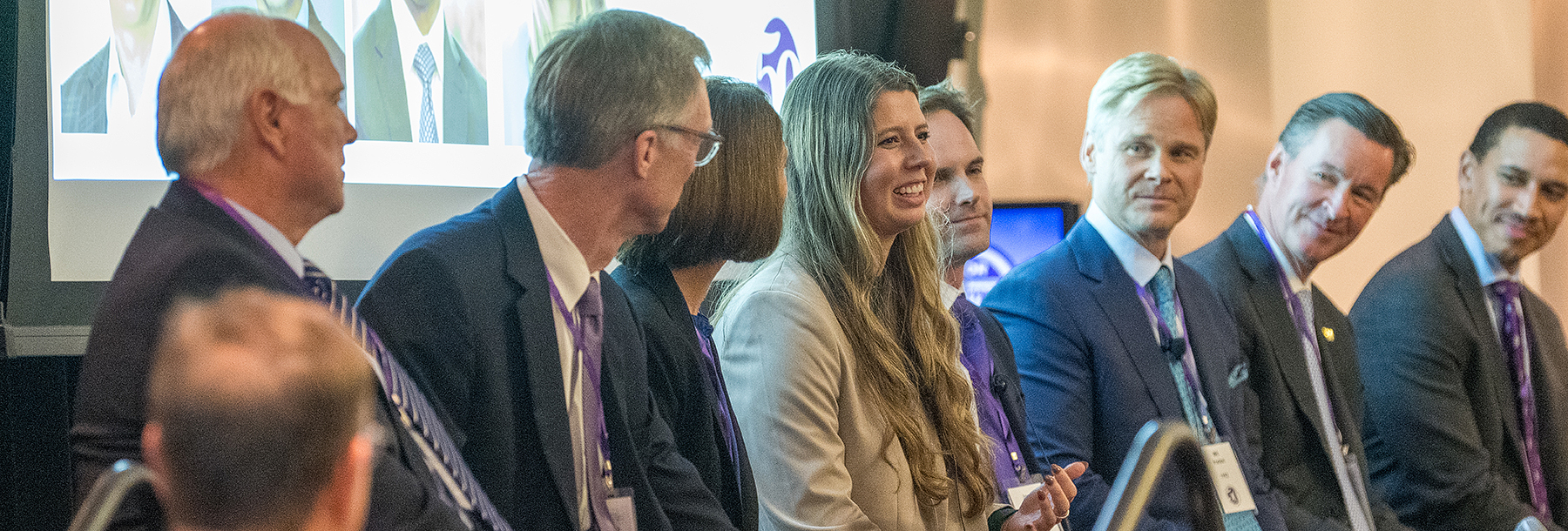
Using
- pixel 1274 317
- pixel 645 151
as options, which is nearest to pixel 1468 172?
pixel 1274 317

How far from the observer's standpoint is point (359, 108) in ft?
8.87

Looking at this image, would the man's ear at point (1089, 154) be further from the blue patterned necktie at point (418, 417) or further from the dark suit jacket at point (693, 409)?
the blue patterned necktie at point (418, 417)

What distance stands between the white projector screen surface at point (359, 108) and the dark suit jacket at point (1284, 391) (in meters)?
1.50

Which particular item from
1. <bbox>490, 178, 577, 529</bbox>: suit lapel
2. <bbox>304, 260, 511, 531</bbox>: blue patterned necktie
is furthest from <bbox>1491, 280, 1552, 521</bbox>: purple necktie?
<bbox>304, 260, 511, 531</bbox>: blue patterned necktie

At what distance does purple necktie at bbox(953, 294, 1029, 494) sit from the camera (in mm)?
2627

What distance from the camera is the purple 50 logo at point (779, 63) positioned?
3.53 metres

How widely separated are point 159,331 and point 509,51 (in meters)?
1.74

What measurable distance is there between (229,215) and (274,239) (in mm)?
76

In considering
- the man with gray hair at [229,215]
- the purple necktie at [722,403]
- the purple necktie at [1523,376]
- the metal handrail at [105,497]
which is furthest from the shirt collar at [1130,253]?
the metal handrail at [105,497]

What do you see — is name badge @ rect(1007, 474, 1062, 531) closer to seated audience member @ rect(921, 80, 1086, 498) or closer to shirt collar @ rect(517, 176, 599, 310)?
seated audience member @ rect(921, 80, 1086, 498)

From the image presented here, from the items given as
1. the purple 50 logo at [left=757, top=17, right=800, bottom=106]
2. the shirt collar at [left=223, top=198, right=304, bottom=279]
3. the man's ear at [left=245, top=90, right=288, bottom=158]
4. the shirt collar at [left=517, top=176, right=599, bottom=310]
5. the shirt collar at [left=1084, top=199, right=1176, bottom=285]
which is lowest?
the shirt collar at [left=1084, top=199, right=1176, bottom=285]

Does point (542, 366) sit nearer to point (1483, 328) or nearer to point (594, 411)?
point (594, 411)

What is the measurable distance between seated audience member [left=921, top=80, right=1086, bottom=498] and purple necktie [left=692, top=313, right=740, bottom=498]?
0.62m

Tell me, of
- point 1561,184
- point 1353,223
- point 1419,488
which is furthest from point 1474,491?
point 1561,184
